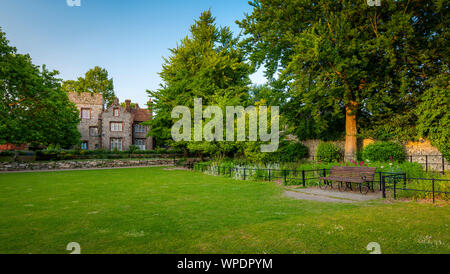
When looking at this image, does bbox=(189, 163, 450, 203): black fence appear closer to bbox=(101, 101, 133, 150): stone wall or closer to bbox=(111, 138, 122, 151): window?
bbox=(101, 101, 133, 150): stone wall

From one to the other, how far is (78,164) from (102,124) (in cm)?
1719

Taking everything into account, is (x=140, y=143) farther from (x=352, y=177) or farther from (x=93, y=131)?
(x=352, y=177)

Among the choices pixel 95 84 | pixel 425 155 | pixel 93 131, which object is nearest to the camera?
pixel 425 155

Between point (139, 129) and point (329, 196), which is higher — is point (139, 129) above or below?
above

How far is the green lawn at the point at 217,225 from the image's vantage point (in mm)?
4410

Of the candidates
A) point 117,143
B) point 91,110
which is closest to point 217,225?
point 117,143

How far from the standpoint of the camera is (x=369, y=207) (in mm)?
7340

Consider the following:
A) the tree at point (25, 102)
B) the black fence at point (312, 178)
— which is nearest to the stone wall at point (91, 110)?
the tree at point (25, 102)

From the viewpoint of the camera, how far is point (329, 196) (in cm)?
920

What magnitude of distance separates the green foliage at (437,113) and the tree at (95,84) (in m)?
55.0

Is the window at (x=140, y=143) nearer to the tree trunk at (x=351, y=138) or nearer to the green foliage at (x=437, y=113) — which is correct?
the tree trunk at (x=351, y=138)
